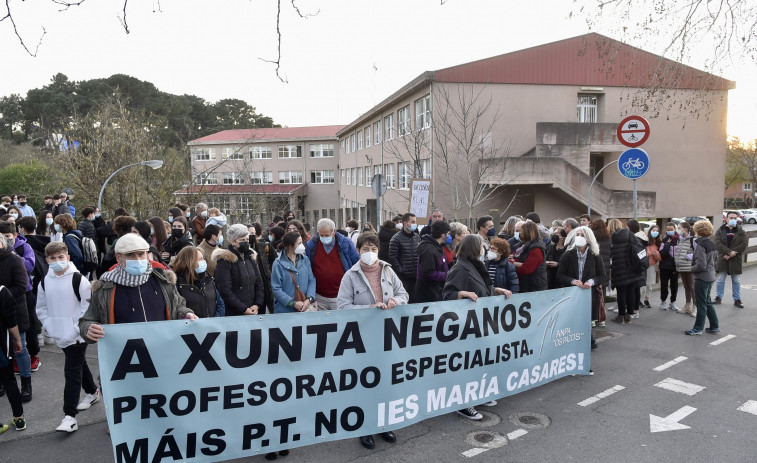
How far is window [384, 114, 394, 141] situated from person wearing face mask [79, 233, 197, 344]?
26282 millimetres

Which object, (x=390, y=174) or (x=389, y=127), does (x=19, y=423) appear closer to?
(x=389, y=127)

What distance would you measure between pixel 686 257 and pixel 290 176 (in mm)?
51196

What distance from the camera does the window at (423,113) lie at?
22.6m

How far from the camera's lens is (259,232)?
8930 millimetres

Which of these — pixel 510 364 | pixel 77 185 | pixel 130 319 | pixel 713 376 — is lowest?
pixel 713 376

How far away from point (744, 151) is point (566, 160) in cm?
4475

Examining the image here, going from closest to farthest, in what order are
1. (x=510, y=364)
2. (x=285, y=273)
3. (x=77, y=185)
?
1. (x=510, y=364)
2. (x=285, y=273)
3. (x=77, y=185)

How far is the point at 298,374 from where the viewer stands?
425cm

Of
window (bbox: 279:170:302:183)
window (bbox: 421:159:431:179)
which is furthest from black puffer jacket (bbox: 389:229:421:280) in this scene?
window (bbox: 279:170:302:183)

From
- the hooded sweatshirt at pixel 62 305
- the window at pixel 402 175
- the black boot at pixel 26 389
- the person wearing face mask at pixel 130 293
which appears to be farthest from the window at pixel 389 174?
the person wearing face mask at pixel 130 293

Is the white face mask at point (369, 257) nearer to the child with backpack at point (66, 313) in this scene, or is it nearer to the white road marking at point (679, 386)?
the child with backpack at point (66, 313)

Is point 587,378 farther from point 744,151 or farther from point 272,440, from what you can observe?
point 744,151

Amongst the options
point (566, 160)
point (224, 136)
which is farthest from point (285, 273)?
point (224, 136)

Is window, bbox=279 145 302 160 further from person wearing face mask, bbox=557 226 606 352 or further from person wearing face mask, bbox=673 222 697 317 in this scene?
person wearing face mask, bbox=557 226 606 352
